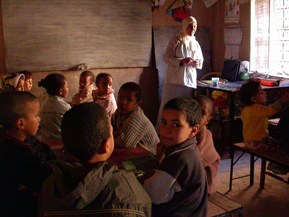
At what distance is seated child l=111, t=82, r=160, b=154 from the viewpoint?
231 cm

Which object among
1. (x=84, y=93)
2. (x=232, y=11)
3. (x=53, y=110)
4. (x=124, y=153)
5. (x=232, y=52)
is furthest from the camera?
(x=232, y=52)

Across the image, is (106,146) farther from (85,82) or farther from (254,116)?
(85,82)

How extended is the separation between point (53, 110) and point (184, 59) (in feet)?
8.06

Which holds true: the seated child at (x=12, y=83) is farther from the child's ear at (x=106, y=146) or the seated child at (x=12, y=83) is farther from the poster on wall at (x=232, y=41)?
the poster on wall at (x=232, y=41)

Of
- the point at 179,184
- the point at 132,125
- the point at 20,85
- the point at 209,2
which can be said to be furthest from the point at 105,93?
the point at 209,2

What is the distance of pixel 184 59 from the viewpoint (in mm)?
4797

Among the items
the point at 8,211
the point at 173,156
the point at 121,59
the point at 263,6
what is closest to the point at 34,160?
the point at 8,211

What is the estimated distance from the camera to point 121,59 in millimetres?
5484

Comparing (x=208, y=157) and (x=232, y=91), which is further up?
(x=232, y=91)

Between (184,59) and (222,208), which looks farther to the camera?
(184,59)

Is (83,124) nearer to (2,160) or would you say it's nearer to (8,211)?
(2,160)

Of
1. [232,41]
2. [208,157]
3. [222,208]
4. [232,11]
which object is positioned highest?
[232,11]

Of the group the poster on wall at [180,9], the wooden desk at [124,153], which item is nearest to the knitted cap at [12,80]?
the wooden desk at [124,153]

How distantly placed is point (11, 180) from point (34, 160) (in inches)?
4.9
